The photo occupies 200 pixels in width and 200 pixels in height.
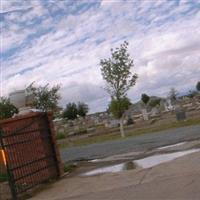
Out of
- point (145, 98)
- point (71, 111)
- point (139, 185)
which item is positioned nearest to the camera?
point (139, 185)

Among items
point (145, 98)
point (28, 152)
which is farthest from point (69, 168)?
point (145, 98)

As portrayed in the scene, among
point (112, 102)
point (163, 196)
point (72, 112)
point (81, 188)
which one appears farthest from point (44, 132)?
point (72, 112)

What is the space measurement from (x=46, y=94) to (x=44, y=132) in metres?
36.5

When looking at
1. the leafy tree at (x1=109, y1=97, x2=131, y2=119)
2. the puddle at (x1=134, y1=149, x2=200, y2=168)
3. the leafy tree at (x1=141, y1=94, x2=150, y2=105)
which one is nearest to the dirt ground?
the puddle at (x1=134, y1=149, x2=200, y2=168)

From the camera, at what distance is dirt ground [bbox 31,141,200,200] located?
8527mm

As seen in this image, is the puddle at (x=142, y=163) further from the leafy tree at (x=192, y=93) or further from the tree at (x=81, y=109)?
the leafy tree at (x=192, y=93)

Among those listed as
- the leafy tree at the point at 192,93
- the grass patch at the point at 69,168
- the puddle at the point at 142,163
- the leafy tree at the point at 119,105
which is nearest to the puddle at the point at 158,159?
the puddle at the point at 142,163

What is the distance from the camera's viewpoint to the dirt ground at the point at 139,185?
28.0ft

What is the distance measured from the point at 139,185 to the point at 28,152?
382cm

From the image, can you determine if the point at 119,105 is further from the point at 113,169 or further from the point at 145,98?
the point at 145,98

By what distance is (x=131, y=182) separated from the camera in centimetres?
1027

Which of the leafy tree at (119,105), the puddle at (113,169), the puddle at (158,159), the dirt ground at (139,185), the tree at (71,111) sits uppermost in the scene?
the tree at (71,111)

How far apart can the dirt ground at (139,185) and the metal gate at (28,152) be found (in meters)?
0.52

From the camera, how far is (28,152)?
41.4ft
